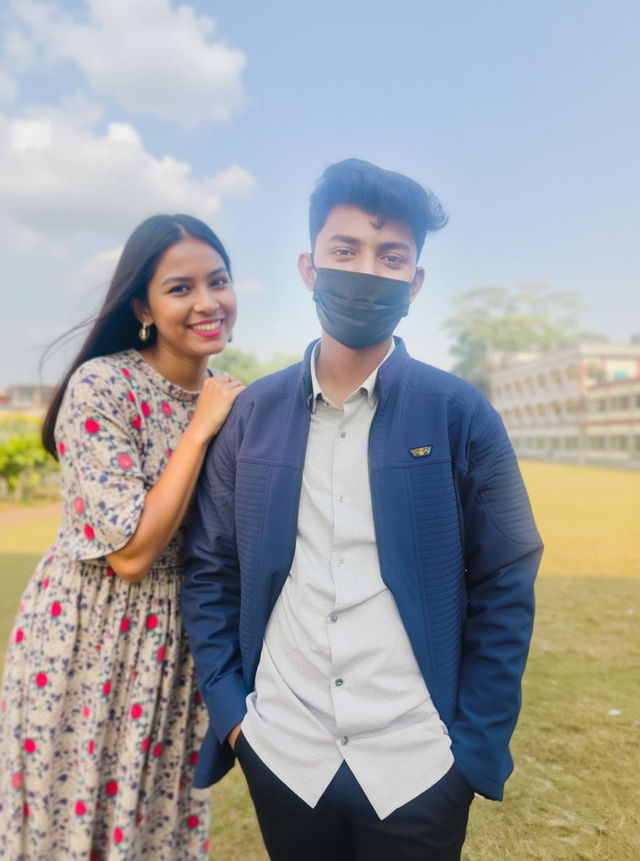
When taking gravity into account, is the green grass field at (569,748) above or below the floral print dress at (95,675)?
below

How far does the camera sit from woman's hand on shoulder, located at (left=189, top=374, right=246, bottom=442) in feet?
5.75

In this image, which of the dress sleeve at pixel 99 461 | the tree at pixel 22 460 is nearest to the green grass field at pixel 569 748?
the dress sleeve at pixel 99 461

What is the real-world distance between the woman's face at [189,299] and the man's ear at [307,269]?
340 millimetres

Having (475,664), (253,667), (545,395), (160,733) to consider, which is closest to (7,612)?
(160,733)

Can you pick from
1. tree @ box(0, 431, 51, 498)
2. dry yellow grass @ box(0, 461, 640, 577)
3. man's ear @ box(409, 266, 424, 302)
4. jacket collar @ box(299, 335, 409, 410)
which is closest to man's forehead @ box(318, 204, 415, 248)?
man's ear @ box(409, 266, 424, 302)

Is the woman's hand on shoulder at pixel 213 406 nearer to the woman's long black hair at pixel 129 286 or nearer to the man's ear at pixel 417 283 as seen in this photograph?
the woman's long black hair at pixel 129 286

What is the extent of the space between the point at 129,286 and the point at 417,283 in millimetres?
837

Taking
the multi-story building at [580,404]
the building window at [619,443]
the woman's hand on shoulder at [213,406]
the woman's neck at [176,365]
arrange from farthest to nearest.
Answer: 1. the multi-story building at [580,404]
2. the building window at [619,443]
3. the woman's neck at [176,365]
4. the woman's hand on shoulder at [213,406]

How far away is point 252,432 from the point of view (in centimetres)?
163

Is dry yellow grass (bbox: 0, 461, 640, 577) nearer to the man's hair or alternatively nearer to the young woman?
the young woman

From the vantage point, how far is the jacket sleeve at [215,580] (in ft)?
5.35

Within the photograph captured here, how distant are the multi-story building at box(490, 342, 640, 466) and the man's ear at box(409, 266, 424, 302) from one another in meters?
33.5

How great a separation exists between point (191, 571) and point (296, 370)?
594mm

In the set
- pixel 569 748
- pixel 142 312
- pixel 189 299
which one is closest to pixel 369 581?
pixel 189 299
